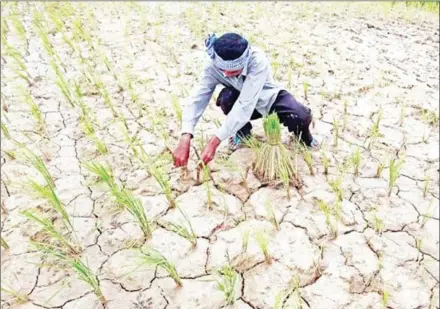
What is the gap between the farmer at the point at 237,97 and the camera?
194 centimetres

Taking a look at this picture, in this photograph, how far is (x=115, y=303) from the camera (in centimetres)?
169

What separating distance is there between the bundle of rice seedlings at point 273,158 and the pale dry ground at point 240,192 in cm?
7

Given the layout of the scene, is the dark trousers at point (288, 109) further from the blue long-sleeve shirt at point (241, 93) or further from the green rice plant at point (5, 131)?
the green rice plant at point (5, 131)

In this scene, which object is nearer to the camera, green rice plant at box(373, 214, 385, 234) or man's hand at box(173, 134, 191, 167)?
green rice plant at box(373, 214, 385, 234)

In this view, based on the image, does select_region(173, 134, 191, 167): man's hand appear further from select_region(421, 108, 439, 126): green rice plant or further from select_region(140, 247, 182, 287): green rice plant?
select_region(421, 108, 439, 126): green rice plant

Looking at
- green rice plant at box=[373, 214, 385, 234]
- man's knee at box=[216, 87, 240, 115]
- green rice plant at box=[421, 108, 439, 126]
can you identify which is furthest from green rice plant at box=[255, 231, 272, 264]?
green rice plant at box=[421, 108, 439, 126]

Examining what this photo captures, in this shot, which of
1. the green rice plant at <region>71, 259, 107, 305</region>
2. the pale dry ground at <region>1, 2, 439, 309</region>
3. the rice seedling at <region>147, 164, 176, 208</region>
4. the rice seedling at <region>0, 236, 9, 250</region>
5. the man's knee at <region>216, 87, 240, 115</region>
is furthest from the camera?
the man's knee at <region>216, 87, 240, 115</region>

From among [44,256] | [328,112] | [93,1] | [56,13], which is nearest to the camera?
[44,256]

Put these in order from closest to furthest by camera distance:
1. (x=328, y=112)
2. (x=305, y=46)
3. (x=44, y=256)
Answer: (x=44, y=256) → (x=328, y=112) → (x=305, y=46)

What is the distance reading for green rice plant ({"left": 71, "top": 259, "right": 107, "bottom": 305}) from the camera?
1.50m

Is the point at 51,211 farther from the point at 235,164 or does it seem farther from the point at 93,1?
the point at 93,1

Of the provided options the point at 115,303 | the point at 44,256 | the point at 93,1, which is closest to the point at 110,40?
the point at 93,1

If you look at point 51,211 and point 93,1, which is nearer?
point 51,211

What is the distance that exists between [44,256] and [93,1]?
3.73 metres
